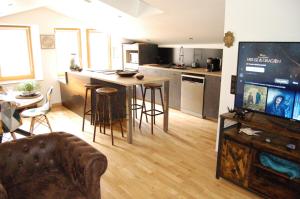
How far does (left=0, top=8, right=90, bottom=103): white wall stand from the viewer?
5.12 meters

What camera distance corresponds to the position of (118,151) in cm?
348

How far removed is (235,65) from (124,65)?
418 cm

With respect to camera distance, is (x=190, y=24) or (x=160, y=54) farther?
(x=160, y=54)

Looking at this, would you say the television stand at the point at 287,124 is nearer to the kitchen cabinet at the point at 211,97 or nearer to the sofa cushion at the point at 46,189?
the sofa cushion at the point at 46,189

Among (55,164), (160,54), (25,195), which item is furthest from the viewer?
(160,54)

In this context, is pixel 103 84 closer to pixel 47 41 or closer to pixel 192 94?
pixel 192 94

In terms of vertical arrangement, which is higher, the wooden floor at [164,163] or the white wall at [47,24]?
the white wall at [47,24]

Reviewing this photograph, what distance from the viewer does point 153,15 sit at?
4.19m

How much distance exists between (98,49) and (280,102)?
5.32m

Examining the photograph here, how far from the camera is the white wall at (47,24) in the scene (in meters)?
5.12

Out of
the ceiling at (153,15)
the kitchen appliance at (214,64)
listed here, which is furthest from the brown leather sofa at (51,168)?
the kitchen appliance at (214,64)

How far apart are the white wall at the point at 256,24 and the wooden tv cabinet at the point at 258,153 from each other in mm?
638

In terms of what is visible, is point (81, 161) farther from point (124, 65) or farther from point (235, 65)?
point (124, 65)

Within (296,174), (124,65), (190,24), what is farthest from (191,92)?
(296,174)
